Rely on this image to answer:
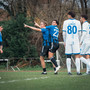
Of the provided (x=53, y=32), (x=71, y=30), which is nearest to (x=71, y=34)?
(x=71, y=30)

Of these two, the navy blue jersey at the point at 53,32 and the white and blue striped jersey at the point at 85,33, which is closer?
the white and blue striped jersey at the point at 85,33

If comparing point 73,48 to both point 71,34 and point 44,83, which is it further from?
point 44,83

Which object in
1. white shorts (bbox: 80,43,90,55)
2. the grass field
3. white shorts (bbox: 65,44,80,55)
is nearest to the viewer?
the grass field

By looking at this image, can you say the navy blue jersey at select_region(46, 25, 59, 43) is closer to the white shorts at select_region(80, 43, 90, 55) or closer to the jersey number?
the jersey number

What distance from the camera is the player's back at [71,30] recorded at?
34.1ft

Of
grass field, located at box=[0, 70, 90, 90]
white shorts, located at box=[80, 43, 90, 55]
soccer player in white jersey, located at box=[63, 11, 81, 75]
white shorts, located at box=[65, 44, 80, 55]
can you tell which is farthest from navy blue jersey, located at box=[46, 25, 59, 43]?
grass field, located at box=[0, 70, 90, 90]

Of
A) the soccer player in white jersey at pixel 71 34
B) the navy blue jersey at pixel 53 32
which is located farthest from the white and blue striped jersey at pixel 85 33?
the navy blue jersey at pixel 53 32

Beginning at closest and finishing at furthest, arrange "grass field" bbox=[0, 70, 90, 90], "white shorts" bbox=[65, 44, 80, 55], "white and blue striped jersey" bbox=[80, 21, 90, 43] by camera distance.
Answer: "grass field" bbox=[0, 70, 90, 90]
"white shorts" bbox=[65, 44, 80, 55]
"white and blue striped jersey" bbox=[80, 21, 90, 43]

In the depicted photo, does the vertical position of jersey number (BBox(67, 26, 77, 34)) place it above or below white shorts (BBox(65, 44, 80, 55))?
above

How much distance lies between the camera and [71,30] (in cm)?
1041

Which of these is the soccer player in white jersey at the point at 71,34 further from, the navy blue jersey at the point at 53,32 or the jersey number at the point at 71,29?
the navy blue jersey at the point at 53,32

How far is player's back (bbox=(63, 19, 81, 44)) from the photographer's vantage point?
1038 centimetres

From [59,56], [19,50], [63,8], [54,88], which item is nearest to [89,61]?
[54,88]

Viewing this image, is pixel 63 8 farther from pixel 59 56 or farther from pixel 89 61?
pixel 89 61
